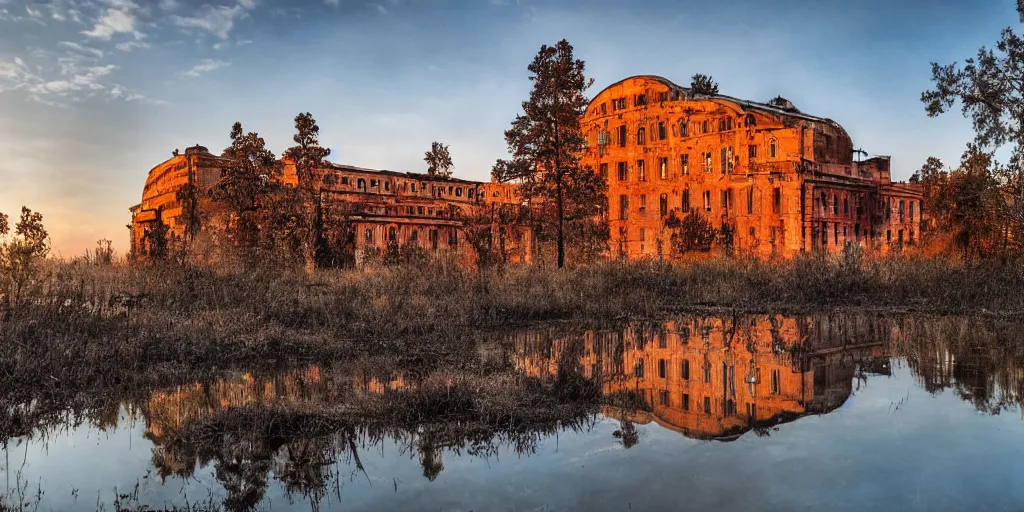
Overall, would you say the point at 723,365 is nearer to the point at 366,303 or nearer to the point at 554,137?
the point at 366,303

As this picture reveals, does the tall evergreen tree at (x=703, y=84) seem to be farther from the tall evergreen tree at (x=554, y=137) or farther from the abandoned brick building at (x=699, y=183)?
the tall evergreen tree at (x=554, y=137)

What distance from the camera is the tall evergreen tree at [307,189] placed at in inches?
1318

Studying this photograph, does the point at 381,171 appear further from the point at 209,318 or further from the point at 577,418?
the point at 577,418

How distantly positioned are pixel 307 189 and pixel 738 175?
26811mm

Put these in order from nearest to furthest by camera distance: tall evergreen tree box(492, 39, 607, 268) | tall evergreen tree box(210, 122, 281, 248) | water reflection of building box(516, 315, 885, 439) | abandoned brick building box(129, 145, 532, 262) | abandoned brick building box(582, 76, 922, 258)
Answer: water reflection of building box(516, 315, 885, 439) → tall evergreen tree box(492, 39, 607, 268) → tall evergreen tree box(210, 122, 281, 248) → abandoned brick building box(582, 76, 922, 258) → abandoned brick building box(129, 145, 532, 262)

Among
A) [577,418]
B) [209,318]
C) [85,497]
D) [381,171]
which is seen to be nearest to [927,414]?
[577,418]

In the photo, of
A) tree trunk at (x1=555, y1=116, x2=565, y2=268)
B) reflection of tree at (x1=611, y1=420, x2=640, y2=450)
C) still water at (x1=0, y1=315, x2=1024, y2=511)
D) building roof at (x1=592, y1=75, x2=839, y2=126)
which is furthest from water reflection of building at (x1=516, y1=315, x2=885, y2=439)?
building roof at (x1=592, y1=75, x2=839, y2=126)

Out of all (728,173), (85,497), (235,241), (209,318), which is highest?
(728,173)

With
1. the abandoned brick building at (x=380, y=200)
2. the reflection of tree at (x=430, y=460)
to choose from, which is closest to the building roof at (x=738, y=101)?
the abandoned brick building at (x=380, y=200)

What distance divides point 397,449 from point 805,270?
60.8 feet

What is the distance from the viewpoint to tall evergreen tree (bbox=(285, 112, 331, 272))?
3347cm

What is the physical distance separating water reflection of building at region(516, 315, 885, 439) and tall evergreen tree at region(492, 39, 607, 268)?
13643 mm

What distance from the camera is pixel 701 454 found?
6180 mm

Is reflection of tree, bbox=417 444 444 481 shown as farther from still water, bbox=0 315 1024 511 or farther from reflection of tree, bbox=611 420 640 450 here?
reflection of tree, bbox=611 420 640 450
